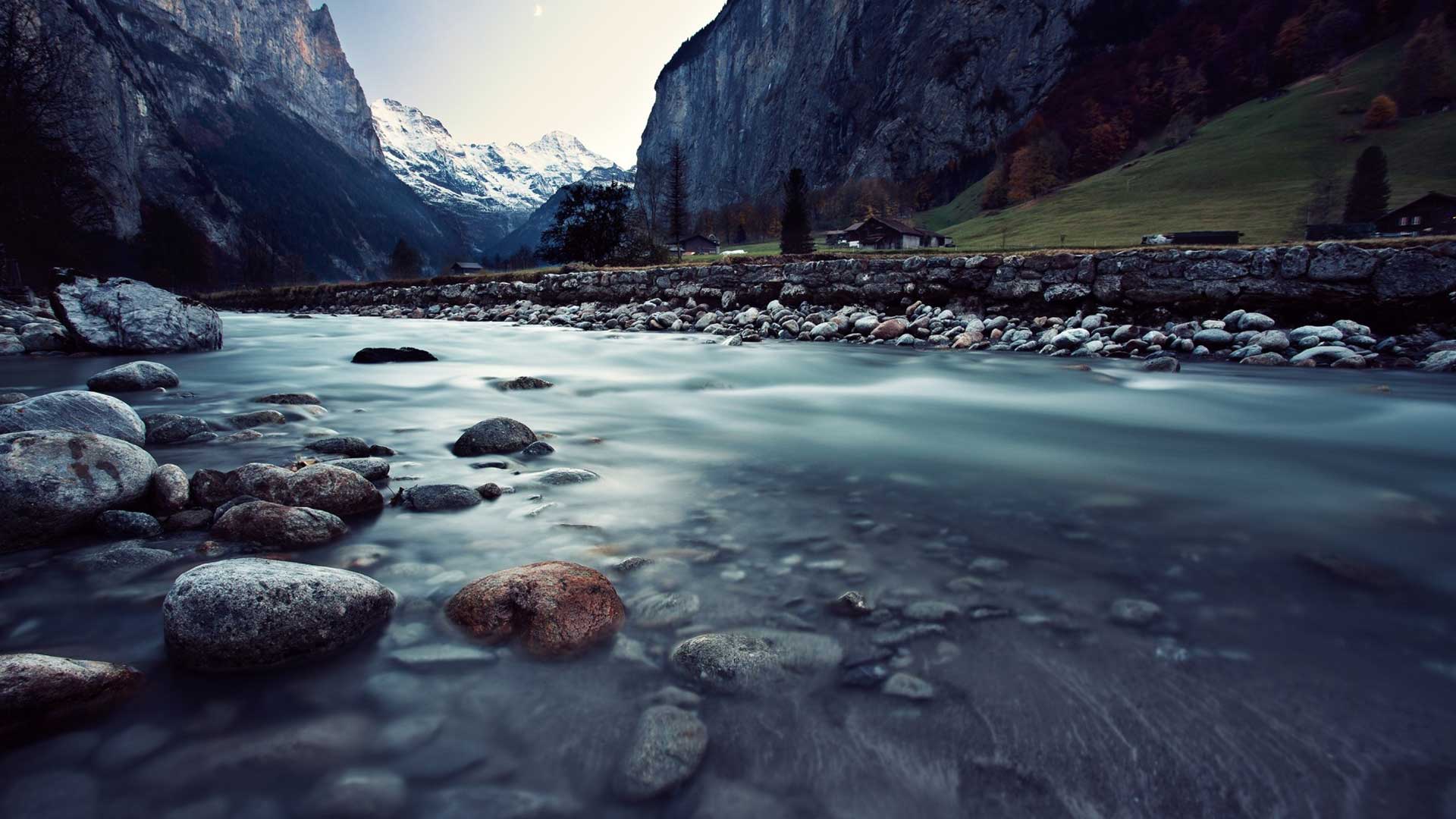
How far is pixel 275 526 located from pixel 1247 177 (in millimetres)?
73056

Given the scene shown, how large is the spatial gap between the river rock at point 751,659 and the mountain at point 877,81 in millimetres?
95664

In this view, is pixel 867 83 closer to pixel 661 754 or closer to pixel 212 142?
pixel 661 754

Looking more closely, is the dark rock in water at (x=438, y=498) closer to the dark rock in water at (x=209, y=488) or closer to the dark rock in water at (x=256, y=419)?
the dark rock in water at (x=209, y=488)

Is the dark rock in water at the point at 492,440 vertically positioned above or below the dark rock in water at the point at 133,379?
below

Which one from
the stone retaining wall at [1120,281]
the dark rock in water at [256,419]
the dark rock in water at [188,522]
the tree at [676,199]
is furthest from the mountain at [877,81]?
the dark rock in water at [188,522]

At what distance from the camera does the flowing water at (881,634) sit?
149 centimetres

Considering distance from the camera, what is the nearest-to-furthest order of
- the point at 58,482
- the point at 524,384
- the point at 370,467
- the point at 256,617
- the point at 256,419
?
the point at 256,617, the point at 58,482, the point at 370,467, the point at 256,419, the point at 524,384

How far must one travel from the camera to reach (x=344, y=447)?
4.16 metres

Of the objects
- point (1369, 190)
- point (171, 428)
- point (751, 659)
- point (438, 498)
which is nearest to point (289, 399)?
point (171, 428)

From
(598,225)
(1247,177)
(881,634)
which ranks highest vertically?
(1247,177)

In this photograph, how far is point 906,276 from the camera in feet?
47.7

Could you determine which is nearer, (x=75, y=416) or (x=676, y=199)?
(x=75, y=416)

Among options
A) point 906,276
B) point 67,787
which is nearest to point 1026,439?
point 67,787

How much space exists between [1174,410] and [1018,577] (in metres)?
5.05
